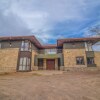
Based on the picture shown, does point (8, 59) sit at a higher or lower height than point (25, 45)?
lower

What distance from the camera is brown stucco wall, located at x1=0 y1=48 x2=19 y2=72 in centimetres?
2245

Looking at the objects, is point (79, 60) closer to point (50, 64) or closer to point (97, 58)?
point (97, 58)

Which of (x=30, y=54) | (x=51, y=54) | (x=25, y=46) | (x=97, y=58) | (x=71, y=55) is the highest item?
(x=25, y=46)

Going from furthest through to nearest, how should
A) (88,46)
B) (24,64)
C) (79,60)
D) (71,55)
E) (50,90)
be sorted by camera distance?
1. (88,46)
2. (71,55)
3. (79,60)
4. (24,64)
5. (50,90)

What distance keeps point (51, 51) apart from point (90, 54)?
10.9 meters

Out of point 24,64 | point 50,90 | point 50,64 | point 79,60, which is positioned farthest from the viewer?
point 50,64

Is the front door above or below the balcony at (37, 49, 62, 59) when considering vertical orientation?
below

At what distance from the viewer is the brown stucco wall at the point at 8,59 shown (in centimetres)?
2245

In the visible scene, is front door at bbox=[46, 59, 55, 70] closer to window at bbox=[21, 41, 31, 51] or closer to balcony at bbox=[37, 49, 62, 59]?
balcony at bbox=[37, 49, 62, 59]

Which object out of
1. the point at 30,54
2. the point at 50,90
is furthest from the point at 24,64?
the point at 50,90

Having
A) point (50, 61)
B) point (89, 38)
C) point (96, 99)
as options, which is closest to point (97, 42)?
point (89, 38)

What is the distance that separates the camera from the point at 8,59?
2295 centimetres

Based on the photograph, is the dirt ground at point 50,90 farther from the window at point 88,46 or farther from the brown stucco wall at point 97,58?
the window at point 88,46

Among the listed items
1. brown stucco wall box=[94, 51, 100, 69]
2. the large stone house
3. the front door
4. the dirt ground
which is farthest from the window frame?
brown stucco wall box=[94, 51, 100, 69]
